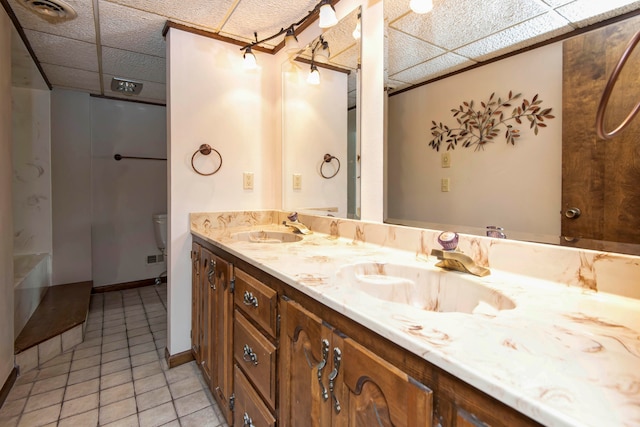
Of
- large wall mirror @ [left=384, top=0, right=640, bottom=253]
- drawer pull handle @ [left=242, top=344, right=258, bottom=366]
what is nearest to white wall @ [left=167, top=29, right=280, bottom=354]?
drawer pull handle @ [left=242, top=344, right=258, bottom=366]

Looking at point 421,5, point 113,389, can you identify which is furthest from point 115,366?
point 421,5

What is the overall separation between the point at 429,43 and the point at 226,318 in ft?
4.69

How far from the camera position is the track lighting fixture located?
1484 mm

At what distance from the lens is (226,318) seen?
1.33 meters

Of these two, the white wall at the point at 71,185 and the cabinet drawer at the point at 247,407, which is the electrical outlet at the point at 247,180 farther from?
the white wall at the point at 71,185

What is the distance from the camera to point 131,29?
187 cm

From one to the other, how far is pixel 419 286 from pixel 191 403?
4.57ft

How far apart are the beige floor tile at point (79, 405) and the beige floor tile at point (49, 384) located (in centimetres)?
21

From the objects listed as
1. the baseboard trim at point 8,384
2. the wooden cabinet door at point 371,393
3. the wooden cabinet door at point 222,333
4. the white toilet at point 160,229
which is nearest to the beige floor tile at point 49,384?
the baseboard trim at point 8,384

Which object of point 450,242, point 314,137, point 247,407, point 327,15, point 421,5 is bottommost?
point 247,407

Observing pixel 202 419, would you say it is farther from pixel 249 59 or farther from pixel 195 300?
pixel 249 59

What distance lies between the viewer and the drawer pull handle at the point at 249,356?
107cm

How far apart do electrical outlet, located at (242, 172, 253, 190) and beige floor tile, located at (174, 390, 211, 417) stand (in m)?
1.28

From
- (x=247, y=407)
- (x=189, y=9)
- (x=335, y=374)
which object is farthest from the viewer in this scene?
(x=189, y=9)
